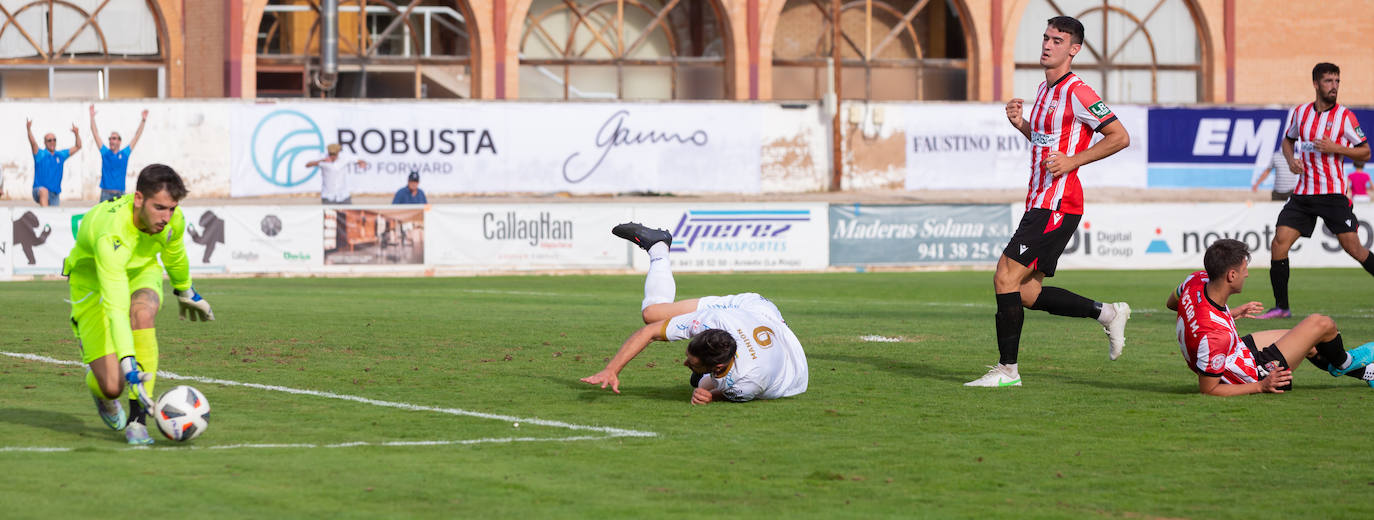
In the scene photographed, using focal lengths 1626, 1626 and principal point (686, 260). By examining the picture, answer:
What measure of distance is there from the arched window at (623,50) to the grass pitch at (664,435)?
27.8m

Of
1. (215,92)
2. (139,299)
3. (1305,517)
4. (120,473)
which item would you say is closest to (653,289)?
(139,299)

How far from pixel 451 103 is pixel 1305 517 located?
31.8 metres

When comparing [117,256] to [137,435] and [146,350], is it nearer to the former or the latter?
[146,350]

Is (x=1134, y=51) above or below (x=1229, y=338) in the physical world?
above

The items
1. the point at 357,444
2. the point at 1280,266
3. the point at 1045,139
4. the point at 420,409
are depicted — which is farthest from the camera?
the point at 1280,266

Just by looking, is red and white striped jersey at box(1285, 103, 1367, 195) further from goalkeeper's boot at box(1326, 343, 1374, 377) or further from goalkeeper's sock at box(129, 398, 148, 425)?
goalkeeper's sock at box(129, 398, 148, 425)

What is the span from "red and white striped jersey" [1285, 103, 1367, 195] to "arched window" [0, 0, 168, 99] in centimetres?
3206

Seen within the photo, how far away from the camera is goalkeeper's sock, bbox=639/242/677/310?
9914 mm

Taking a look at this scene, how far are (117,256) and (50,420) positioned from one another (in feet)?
5.08

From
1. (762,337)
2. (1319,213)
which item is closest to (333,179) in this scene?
(1319,213)

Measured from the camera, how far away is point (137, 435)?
7.62 metres

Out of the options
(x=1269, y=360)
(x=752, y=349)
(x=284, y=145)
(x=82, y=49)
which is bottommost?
(x=1269, y=360)

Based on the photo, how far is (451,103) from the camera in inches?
1439


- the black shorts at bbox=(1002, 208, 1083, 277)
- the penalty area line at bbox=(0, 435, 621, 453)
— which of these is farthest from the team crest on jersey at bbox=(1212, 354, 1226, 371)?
A: the penalty area line at bbox=(0, 435, 621, 453)
